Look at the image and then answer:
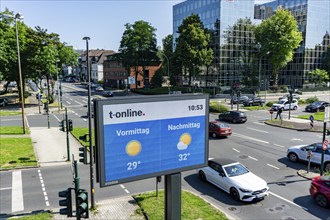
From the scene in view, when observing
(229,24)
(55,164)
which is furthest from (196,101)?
(229,24)

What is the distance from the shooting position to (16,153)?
20.8 metres

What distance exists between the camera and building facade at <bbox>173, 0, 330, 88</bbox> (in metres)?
65.0

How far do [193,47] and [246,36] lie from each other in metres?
16.2

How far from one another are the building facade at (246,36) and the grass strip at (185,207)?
54.4 metres

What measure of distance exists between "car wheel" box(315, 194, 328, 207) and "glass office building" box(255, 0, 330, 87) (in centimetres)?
6753

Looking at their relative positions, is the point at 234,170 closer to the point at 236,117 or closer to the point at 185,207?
the point at 185,207

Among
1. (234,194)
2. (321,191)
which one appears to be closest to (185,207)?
(234,194)

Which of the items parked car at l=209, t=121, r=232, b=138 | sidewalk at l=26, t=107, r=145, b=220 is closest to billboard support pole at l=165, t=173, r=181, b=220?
sidewalk at l=26, t=107, r=145, b=220

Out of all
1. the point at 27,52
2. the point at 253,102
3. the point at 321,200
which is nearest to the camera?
the point at 321,200

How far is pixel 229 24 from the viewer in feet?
213

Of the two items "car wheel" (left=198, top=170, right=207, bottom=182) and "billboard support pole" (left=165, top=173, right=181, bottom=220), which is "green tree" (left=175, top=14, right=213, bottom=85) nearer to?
"car wheel" (left=198, top=170, right=207, bottom=182)

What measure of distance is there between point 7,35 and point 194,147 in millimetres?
46036

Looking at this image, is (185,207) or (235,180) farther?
(235,180)

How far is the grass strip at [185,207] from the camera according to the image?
11312 millimetres
